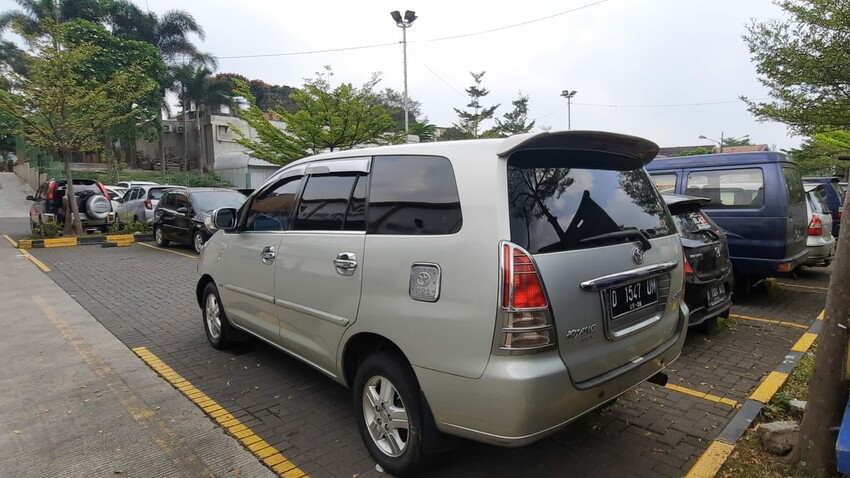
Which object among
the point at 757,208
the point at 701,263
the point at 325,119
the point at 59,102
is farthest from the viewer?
the point at 325,119

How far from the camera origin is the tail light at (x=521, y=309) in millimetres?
2232

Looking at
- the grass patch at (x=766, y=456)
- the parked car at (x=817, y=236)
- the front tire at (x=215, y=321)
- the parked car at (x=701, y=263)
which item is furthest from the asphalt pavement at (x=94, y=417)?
the parked car at (x=817, y=236)

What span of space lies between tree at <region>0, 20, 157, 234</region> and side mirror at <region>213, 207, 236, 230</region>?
11205mm

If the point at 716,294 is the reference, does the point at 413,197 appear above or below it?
above

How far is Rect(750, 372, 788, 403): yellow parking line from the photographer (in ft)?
11.9

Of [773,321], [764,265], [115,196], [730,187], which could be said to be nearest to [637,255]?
[773,321]

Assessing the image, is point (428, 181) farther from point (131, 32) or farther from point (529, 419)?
point (131, 32)

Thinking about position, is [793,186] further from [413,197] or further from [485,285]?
[485,285]

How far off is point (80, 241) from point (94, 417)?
1228 cm

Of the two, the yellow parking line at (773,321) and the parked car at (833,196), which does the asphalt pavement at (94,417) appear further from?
the parked car at (833,196)

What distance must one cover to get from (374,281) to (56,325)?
5.31 meters

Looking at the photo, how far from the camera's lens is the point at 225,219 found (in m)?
4.50

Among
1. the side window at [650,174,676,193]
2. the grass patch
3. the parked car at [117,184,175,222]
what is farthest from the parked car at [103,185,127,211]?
the grass patch

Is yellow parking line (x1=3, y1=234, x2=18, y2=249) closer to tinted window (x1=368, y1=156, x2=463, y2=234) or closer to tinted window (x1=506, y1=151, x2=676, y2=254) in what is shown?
tinted window (x1=368, y1=156, x2=463, y2=234)
